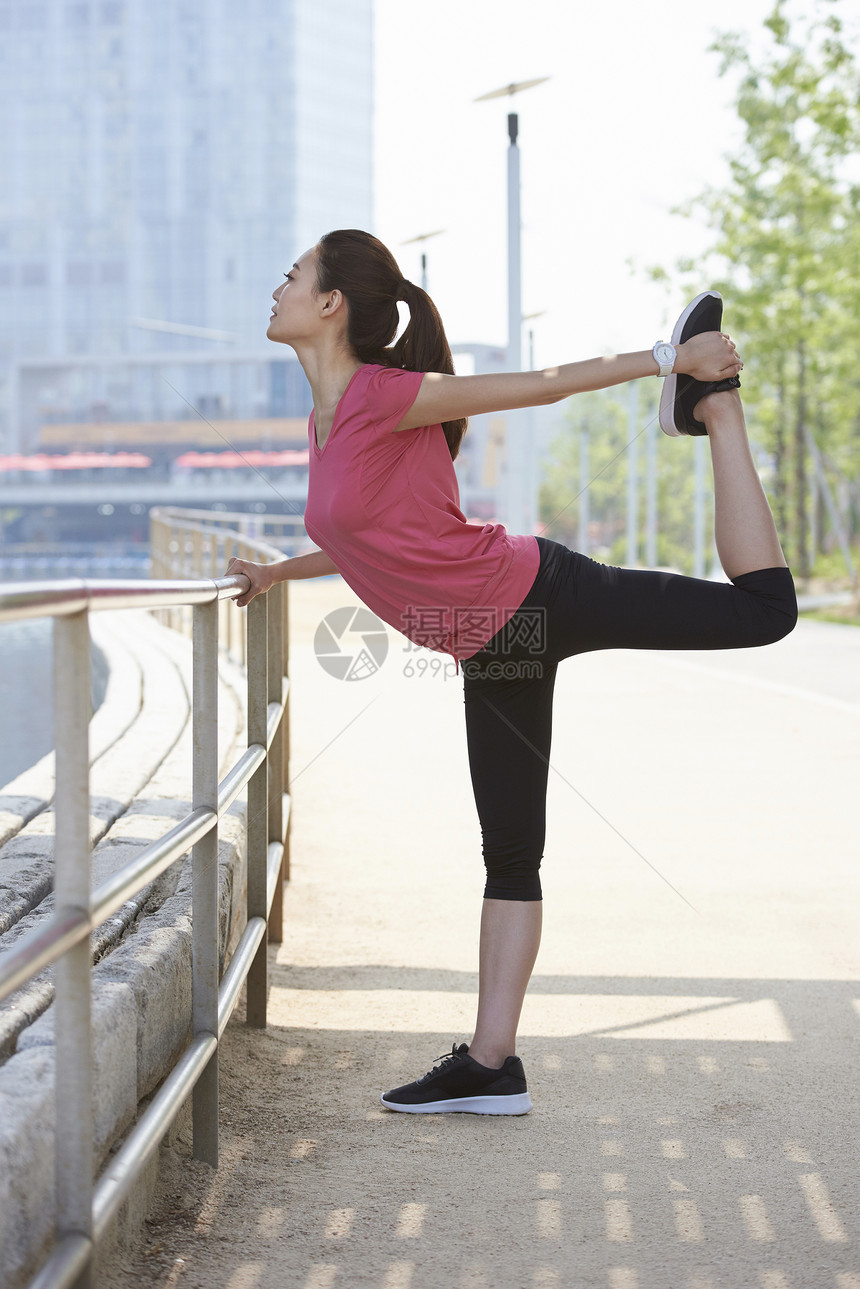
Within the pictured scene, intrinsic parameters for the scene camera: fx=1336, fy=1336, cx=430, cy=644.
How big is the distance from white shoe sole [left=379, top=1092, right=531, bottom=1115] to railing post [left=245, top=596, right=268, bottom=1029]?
0.53 m

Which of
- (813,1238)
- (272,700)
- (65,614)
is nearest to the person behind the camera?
(65,614)

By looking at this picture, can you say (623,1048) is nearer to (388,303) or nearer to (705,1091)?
(705,1091)

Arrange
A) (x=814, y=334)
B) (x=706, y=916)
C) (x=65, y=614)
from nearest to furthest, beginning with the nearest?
(x=65, y=614) < (x=706, y=916) < (x=814, y=334)

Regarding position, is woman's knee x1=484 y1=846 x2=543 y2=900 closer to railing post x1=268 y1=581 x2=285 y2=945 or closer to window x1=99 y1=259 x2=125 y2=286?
railing post x1=268 y1=581 x2=285 y2=945

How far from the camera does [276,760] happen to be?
3.79m

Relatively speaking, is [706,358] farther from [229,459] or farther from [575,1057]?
[229,459]

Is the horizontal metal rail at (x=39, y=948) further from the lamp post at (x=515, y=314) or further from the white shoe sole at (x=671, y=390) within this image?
the lamp post at (x=515, y=314)

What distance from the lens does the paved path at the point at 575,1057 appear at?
1.97m

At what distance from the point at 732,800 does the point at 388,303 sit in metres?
3.82

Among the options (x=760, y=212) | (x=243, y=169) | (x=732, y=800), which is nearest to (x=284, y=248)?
(x=243, y=169)

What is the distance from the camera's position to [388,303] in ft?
7.72

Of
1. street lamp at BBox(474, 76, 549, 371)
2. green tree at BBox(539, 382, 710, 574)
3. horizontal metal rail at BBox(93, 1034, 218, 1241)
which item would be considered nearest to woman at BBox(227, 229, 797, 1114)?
horizontal metal rail at BBox(93, 1034, 218, 1241)

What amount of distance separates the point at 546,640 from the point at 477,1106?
0.90 meters

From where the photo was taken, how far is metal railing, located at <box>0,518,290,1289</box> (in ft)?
4.37
